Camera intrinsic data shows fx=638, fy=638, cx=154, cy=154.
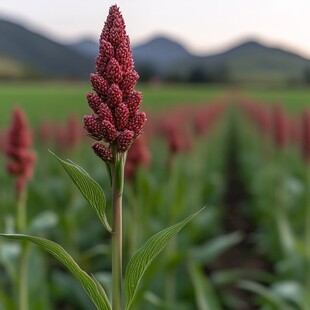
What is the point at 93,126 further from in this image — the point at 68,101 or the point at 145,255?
the point at 68,101

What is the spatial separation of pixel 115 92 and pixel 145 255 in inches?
15.8

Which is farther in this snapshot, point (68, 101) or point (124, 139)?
point (68, 101)

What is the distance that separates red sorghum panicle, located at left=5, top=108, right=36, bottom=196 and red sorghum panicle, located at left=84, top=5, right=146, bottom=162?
231 cm

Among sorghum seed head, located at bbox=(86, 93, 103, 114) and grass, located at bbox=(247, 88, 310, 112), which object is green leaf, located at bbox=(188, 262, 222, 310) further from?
grass, located at bbox=(247, 88, 310, 112)

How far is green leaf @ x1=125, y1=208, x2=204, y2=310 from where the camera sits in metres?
1.47

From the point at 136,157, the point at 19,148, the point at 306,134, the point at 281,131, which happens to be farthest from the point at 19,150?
the point at 281,131

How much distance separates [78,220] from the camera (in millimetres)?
7734

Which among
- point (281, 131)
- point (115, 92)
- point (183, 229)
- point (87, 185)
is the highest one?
point (115, 92)

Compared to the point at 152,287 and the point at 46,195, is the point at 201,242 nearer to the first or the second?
the point at 46,195

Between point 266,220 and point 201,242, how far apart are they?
117cm

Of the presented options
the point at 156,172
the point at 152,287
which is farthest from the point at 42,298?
the point at 156,172

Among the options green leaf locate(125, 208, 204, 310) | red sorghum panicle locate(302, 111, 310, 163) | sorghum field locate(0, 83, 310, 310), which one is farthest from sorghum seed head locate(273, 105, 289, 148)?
green leaf locate(125, 208, 204, 310)

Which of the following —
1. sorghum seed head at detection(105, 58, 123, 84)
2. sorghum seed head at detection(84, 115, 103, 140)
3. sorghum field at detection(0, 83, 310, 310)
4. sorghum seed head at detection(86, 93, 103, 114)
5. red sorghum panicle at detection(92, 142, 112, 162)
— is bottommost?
sorghum field at detection(0, 83, 310, 310)

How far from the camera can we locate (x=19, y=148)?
3680mm
